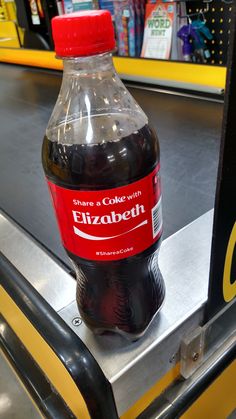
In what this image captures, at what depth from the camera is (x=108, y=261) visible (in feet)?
1.23

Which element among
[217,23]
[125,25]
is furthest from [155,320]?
[125,25]

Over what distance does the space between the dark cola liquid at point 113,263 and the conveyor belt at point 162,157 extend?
0.13 meters

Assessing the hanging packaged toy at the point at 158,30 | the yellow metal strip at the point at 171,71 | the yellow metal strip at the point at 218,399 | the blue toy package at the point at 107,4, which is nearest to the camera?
the yellow metal strip at the point at 218,399

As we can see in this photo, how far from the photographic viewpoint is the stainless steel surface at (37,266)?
492 mm

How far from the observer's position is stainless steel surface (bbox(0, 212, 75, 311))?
492 mm

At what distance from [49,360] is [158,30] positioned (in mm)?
1523

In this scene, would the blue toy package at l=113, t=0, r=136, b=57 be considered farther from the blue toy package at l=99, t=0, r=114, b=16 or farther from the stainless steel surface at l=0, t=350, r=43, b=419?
the stainless steel surface at l=0, t=350, r=43, b=419

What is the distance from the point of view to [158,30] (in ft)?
5.21

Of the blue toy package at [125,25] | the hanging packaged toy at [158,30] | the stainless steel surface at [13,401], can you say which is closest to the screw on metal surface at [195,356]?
the stainless steel surface at [13,401]

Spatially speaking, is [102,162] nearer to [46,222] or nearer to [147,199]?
[147,199]

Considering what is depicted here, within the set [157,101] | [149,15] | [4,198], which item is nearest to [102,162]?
[4,198]

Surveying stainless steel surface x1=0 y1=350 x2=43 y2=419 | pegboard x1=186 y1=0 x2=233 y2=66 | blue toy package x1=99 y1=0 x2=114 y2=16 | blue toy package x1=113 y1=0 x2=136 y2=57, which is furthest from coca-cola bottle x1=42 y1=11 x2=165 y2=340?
blue toy package x1=99 y1=0 x2=114 y2=16

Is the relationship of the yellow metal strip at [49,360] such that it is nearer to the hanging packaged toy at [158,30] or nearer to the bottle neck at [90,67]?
the bottle neck at [90,67]

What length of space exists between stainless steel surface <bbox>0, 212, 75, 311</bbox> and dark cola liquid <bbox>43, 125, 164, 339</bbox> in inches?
1.7
